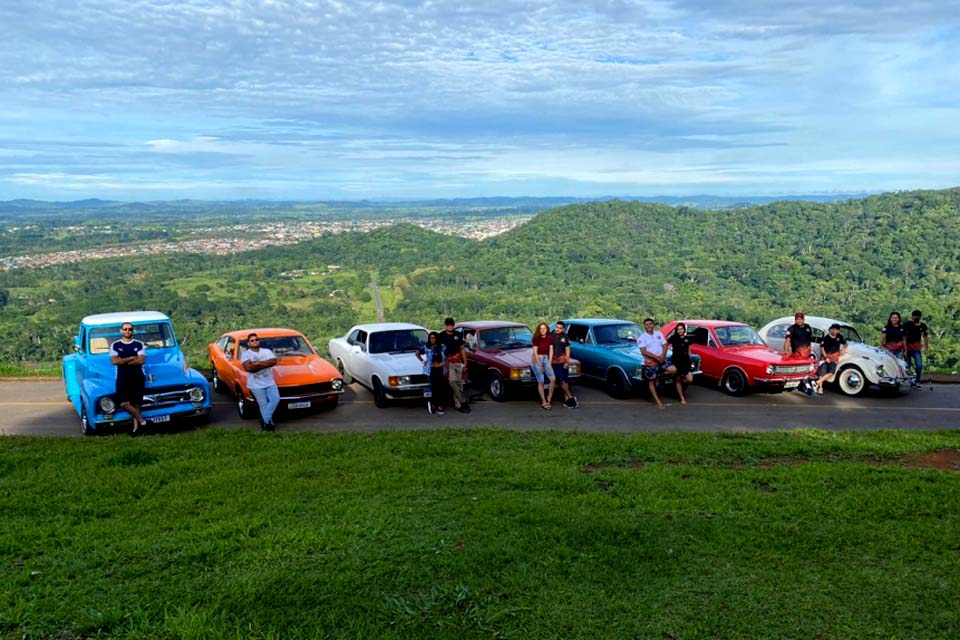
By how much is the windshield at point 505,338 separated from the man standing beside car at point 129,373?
6.89m

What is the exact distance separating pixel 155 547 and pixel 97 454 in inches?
152

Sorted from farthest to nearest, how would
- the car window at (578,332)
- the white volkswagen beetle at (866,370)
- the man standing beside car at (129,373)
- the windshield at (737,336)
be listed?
the car window at (578,332) → the windshield at (737,336) → the white volkswagen beetle at (866,370) → the man standing beside car at (129,373)

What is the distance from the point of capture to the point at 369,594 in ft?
16.3

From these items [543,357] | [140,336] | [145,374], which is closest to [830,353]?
[543,357]

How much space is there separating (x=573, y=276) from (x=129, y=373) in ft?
149

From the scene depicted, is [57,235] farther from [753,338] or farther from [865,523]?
[865,523]

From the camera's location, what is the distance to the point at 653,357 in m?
13.2

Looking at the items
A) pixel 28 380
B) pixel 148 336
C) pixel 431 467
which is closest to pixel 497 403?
pixel 431 467

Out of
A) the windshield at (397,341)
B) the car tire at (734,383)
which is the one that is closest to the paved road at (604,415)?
the car tire at (734,383)

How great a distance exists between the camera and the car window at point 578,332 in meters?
15.7

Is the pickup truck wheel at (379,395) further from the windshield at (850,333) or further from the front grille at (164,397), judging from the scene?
the windshield at (850,333)

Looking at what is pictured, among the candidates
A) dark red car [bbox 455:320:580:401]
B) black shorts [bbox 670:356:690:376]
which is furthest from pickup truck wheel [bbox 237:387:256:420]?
black shorts [bbox 670:356:690:376]

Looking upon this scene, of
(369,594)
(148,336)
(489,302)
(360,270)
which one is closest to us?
(369,594)

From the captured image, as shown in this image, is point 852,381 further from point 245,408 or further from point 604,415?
point 245,408
